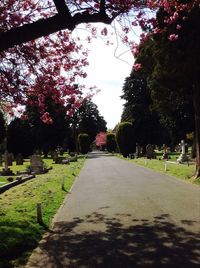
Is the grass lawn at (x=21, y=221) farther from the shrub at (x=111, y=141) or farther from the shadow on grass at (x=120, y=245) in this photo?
the shrub at (x=111, y=141)

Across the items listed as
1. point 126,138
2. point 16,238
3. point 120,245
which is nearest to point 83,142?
point 126,138

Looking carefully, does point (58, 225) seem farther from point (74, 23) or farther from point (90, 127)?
point (90, 127)

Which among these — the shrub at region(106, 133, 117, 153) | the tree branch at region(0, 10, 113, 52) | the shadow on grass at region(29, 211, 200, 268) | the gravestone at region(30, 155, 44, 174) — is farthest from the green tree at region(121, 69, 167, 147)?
the tree branch at region(0, 10, 113, 52)

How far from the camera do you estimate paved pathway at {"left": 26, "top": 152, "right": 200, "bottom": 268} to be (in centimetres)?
761

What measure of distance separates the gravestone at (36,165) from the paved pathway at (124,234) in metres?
17.9

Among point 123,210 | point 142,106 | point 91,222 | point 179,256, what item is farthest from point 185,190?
point 142,106

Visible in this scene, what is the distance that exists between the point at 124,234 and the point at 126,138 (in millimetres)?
57251

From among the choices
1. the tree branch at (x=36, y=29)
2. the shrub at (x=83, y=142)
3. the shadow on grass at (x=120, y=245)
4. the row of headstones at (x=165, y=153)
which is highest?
the shrub at (x=83, y=142)

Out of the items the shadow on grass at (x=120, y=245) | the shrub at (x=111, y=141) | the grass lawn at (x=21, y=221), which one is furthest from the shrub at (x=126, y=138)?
the shadow on grass at (x=120, y=245)

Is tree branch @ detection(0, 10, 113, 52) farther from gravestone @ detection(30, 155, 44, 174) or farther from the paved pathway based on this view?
gravestone @ detection(30, 155, 44, 174)

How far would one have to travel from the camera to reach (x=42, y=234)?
10.2 m

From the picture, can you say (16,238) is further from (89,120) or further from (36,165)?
(89,120)

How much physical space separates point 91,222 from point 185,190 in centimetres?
858

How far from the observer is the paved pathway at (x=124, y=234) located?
25.0 ft
